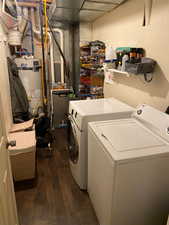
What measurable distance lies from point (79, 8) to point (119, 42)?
29.5 inches

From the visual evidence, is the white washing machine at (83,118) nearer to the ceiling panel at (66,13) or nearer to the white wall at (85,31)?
the ceiling panel at (66,13)

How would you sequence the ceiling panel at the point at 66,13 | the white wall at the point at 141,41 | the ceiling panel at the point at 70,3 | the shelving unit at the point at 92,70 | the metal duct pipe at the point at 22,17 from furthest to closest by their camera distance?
the metal duct pipe at the point at 22,17, the shelving unit at the point at 92,70, the ceiling panel at the point at 66,13, the ceiling panel at the point at 70,3, the white wall at the point at 141,41

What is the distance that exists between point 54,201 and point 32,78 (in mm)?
2431

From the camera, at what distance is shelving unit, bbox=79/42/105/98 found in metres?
2.93

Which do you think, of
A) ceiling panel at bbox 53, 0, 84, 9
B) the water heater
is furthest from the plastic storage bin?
ceiling panel at bbox 53, 0, 84, 9

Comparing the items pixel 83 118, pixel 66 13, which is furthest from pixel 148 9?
pixel 66 13

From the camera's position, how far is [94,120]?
5.81 ft

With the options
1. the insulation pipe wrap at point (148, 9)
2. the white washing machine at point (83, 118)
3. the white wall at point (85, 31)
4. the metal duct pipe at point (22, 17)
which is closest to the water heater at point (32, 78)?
the metal duct pipe at point (22, 17)

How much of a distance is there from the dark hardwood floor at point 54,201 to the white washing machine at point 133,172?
0.34 m

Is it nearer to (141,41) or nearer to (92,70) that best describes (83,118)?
(141,41)

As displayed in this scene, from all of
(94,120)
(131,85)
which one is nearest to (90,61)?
(131,85)

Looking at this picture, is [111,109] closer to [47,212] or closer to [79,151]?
[79,151]

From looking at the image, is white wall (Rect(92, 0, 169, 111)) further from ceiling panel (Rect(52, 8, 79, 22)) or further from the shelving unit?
ceiling panel (Rect(52, 8, 79, 22))

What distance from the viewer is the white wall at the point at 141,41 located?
1.54 m
